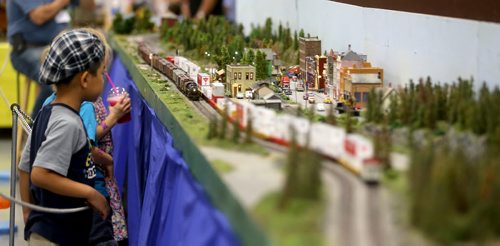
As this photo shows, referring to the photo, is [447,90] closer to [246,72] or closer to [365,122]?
[365,122]

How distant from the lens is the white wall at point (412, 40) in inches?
171

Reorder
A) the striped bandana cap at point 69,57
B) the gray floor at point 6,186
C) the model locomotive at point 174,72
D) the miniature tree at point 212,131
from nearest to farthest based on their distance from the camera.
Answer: the miniature tree at point 212,131 → the striped bandana cap at point 69,57 → the model locomotive at point 174,72 → the gray floor at point 6,186

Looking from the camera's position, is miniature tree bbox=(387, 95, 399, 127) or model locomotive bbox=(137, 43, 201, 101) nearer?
miniature tree bbox=(387, 95, 399, 127)

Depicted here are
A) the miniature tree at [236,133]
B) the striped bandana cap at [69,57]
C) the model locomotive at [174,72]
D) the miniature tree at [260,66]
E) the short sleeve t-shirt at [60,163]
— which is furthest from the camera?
the miniature tree at [260,66]

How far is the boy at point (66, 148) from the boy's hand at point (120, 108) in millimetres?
1129

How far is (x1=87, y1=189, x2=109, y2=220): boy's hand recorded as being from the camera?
14.3 feet

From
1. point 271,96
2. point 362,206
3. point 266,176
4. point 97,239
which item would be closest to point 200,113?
point 271,96

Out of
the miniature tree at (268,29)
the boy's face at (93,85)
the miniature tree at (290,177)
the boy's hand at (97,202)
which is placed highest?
the miniature tree at (268,29)

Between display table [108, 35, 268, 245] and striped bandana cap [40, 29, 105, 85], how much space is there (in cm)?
52

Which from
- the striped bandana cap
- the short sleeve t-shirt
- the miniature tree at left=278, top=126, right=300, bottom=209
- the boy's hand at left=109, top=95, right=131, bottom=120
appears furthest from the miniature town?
the striped bandana cap

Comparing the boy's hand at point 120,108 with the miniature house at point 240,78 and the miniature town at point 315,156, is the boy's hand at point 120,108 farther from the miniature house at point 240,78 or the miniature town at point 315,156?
the miniature house at point 240,78

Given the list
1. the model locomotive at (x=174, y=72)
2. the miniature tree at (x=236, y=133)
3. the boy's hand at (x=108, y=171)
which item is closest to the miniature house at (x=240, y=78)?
the model locomotive at (x=174, y=72)

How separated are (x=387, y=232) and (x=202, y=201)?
1113 millimetres

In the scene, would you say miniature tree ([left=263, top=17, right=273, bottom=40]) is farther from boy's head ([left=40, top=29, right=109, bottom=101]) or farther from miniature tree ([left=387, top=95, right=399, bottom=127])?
miniature tree ([left=387, top=95, right=399, bottom=127])
